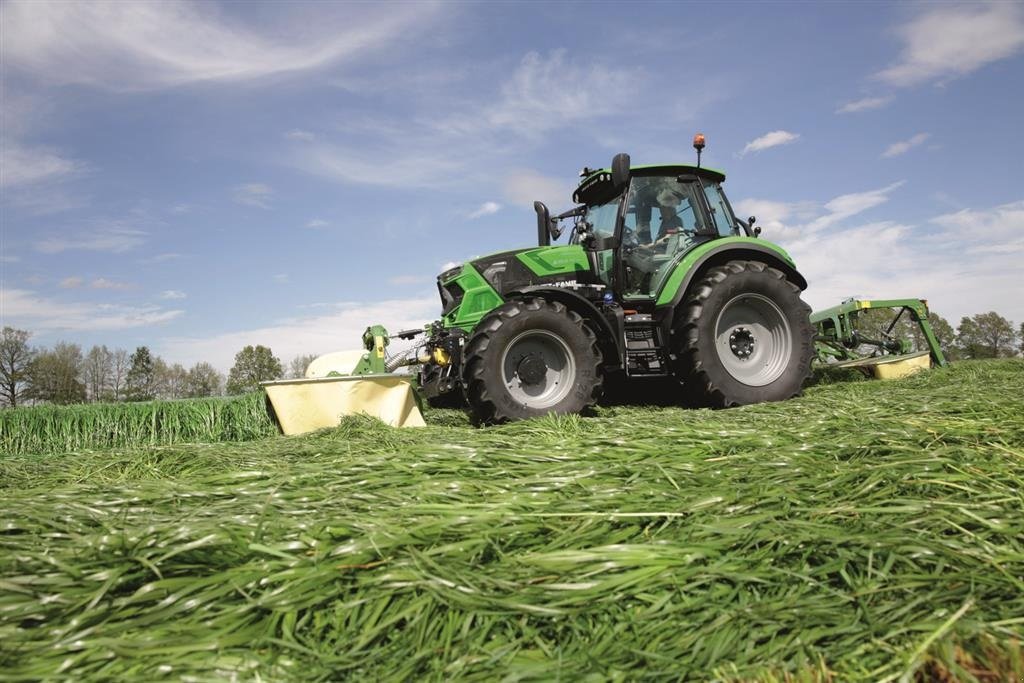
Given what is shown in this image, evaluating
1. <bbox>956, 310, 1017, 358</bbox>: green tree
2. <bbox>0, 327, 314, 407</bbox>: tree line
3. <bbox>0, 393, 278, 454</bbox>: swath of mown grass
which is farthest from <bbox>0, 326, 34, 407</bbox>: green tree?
<bbox>956, 310, 1017, 358</bbox>: green tree

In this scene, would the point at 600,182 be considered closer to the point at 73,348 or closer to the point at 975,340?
the point at 975,340

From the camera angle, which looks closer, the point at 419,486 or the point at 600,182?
the point at 419,486

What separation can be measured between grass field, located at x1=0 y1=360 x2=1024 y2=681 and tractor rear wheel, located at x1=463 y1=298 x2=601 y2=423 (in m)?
2.48

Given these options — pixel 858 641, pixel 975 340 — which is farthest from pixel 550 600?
pixel 975 340

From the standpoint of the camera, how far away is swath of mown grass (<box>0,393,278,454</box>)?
305 inches

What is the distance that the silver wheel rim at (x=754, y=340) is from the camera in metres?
5.75

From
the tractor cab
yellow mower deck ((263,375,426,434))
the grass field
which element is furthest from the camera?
the tractor cab

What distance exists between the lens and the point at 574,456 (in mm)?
2574

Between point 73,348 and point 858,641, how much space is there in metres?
44.1

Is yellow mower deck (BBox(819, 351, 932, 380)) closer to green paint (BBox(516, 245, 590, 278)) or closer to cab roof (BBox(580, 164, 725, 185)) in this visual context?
cab roof (BBox(580, 164, 725, 185))

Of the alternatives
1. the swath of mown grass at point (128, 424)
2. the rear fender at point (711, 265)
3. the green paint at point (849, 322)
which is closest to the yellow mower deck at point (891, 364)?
the green paint at point (849, 322)

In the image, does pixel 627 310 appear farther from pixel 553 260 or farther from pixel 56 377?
pixel 56 377

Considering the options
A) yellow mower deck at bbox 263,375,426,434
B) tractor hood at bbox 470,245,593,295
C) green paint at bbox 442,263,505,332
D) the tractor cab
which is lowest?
yellow mower deck at bbox 263,375,426,434

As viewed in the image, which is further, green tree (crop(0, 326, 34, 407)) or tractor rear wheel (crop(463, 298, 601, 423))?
green tree (crop(0, 326, 34, 407))
